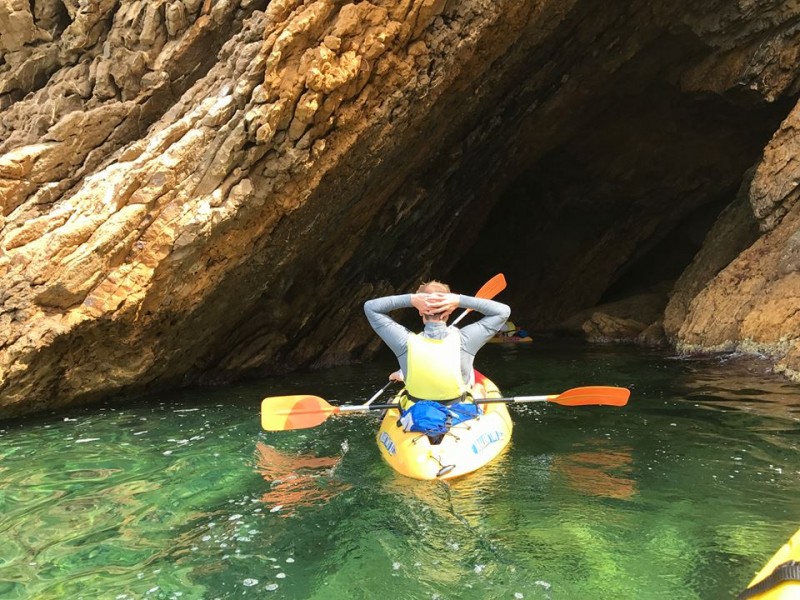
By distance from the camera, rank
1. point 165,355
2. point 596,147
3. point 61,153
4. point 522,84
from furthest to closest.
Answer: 1. point 596,147
2. point 522,84
3. point 165,355
4. point 61,153

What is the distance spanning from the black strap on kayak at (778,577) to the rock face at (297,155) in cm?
588

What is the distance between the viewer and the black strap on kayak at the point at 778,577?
1.93 meters

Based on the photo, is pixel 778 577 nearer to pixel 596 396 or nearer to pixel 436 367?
pixel 436 367

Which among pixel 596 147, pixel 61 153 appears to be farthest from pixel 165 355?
pixel 596 147

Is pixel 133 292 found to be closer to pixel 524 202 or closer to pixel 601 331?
pixel 601 331

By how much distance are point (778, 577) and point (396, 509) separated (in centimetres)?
224

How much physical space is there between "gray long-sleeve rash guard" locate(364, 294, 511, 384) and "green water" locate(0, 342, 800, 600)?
89cm

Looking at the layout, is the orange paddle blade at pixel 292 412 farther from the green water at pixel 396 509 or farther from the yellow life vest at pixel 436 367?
the yellow life vest at pixel 436 367

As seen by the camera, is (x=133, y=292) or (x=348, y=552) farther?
(x=133, y=292)

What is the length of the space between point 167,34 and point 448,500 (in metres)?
7.50

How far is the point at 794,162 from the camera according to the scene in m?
8.44

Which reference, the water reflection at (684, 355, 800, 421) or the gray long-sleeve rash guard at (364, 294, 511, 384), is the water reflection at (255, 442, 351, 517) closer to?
the gray long-sleeve rash guard at (364, 294, 511, 384)

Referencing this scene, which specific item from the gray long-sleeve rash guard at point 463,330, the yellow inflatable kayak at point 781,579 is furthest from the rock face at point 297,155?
the yellow inflatable kayak at point 781,579

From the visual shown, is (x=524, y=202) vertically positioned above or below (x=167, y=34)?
below
